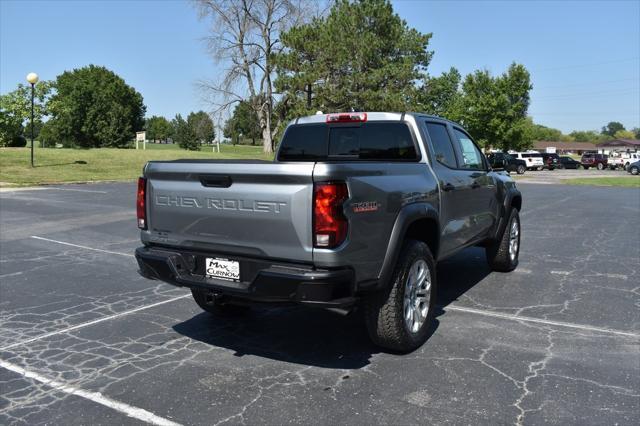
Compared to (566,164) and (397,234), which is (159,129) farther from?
(397,234)

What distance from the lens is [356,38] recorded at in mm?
43812

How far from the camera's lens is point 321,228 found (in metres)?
3.42

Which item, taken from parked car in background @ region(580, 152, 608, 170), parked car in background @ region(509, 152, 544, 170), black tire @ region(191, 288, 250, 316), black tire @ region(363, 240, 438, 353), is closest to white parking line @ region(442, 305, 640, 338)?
black tire @ region(363, 240, 438, 353)

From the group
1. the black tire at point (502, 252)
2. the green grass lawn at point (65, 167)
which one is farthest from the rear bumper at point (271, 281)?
the green grass lawn at point (65, 167)

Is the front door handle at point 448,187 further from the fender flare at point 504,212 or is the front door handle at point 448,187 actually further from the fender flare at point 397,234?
the fender flare at point 504,212

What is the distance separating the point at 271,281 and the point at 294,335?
140 centimetres

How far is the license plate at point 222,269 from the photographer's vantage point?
374cm

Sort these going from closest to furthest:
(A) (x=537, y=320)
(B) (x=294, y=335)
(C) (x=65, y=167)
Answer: (B) (x=294, y=335), (A) (x=537, y=320), (C) (x=65, y=167)

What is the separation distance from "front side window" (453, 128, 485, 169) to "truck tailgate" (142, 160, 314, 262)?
288 centimetres

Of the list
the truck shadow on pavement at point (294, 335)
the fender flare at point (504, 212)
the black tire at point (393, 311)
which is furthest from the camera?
the fender flare at point (504, 212)

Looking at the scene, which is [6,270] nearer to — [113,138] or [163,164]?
[163,164]

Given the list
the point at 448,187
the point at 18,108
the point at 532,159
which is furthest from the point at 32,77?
the point at 532,159

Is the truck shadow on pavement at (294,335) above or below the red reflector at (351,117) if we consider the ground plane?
below

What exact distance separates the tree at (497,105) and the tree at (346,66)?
1750cm
